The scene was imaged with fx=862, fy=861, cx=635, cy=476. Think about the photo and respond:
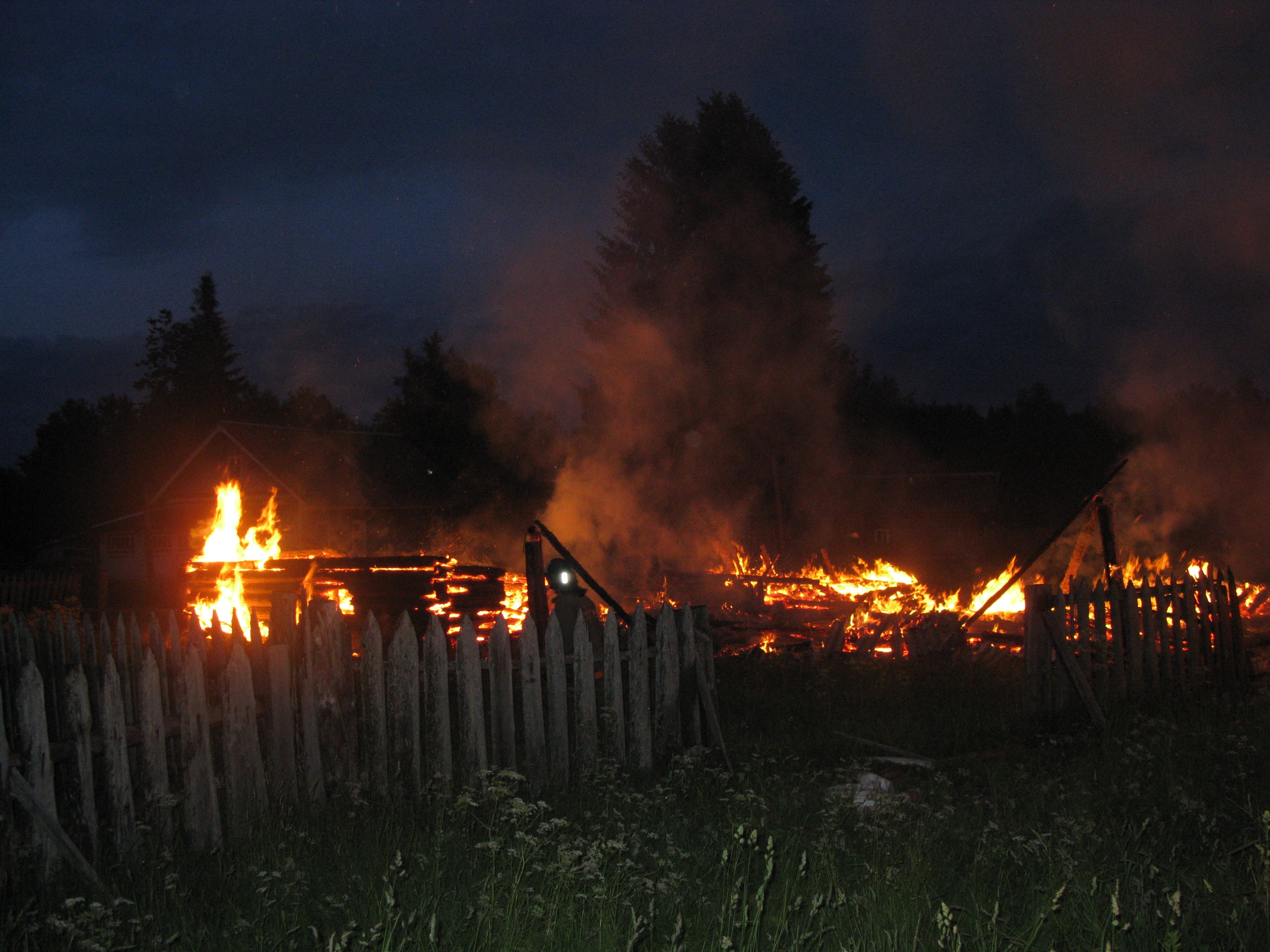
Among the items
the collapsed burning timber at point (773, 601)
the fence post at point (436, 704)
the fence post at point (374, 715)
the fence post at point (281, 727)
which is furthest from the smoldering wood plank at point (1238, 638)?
the fence post at point (281, 727)

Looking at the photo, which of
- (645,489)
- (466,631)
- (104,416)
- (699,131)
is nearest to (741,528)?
(645,489)

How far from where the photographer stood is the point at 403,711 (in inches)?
197

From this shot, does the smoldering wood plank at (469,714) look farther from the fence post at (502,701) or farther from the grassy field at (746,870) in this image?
the grassy field at (746,870)

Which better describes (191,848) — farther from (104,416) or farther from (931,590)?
(104,416)

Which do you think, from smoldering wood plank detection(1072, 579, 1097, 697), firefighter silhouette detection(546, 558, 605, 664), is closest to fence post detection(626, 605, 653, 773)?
firefighter silhouette detection(546, 558, 605, 664)

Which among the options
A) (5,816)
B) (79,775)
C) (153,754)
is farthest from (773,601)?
(5,816)

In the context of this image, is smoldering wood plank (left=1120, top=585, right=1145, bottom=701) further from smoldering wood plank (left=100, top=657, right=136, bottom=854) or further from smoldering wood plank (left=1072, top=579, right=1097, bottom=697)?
smoldering wood plank (left=100, top=657, right=136, bottom=854)

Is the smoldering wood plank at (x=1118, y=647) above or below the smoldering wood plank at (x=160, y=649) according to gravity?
below

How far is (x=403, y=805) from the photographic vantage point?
185 inches

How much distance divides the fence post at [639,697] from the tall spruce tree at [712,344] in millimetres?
19791

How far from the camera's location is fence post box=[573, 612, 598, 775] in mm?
5492

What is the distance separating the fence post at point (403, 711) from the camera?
4973 millimetres

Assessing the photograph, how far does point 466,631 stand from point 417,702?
493 mm

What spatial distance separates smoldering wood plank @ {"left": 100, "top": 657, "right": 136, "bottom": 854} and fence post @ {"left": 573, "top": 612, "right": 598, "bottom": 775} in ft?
8.14
